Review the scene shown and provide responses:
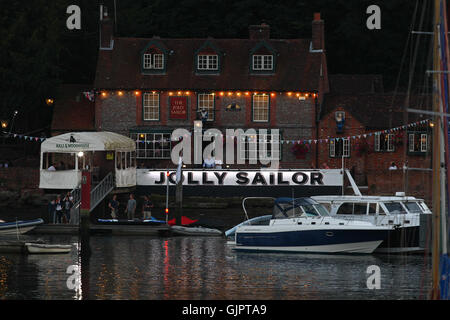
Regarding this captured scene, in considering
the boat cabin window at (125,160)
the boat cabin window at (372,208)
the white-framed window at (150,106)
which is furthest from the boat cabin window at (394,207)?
the white-framed window at (150,106)

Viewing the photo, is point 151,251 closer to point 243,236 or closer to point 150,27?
point 243,236

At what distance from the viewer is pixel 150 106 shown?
2721 inches

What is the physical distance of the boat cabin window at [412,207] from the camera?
159ft

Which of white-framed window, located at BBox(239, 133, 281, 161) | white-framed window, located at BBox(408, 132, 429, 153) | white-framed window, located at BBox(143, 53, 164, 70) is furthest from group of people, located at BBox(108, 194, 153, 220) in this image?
white-framed window, located at BBox(408, 132, 429, 153)

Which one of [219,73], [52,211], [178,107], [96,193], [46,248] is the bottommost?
[46,248]

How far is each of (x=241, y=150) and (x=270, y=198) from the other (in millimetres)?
9561

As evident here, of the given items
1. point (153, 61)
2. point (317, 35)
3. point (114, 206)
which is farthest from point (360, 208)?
point (153, 61)

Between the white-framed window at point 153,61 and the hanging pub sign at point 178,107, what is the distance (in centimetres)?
259

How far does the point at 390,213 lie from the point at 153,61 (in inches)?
1062

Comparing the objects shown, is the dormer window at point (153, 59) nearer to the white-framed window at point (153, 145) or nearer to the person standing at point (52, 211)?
the white-framed window at point (153, 145)

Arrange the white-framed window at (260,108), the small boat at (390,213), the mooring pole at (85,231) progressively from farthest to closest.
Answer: the white-framed window at (260,108)
the small boat at (390,213)
the mooring pole at (85,231)

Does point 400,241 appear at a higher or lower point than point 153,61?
lower

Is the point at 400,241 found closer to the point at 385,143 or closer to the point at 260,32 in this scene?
the point at 385,143

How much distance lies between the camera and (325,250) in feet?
156
